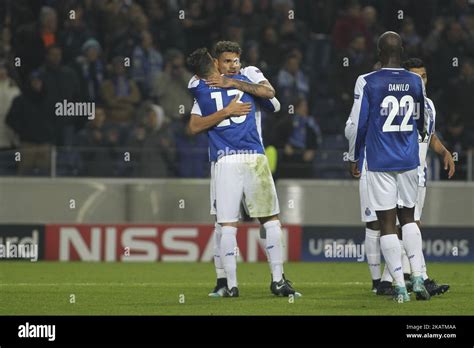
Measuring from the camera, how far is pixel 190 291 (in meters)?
12.1

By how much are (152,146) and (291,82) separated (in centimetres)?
235

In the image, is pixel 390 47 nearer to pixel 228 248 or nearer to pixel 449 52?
pixel 228 248

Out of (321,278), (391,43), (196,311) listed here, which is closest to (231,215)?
(196,311)

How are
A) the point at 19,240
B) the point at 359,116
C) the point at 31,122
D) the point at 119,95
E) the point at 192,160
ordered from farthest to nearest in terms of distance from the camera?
the point at 119,95, the point at 31,122, the point at 192,160, the point at 19,240, the point at 359,116

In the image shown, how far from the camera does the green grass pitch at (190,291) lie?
1012cm

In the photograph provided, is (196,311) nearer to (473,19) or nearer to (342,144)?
(342,144)

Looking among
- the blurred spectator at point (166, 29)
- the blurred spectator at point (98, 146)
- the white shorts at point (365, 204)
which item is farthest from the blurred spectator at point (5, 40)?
the white shorts at point (365, 204)

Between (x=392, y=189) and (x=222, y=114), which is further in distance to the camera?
(x=222, y=114)

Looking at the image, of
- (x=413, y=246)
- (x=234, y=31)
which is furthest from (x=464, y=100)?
(x=413, y=246)

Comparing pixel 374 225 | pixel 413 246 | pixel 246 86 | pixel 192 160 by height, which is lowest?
pixel 413 246

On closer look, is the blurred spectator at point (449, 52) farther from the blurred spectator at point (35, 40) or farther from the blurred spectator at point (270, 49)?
the blurred spectator at point (35, 40)

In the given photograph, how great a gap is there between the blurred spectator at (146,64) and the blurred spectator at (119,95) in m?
0.17

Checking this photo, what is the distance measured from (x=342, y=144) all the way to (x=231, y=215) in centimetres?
729
